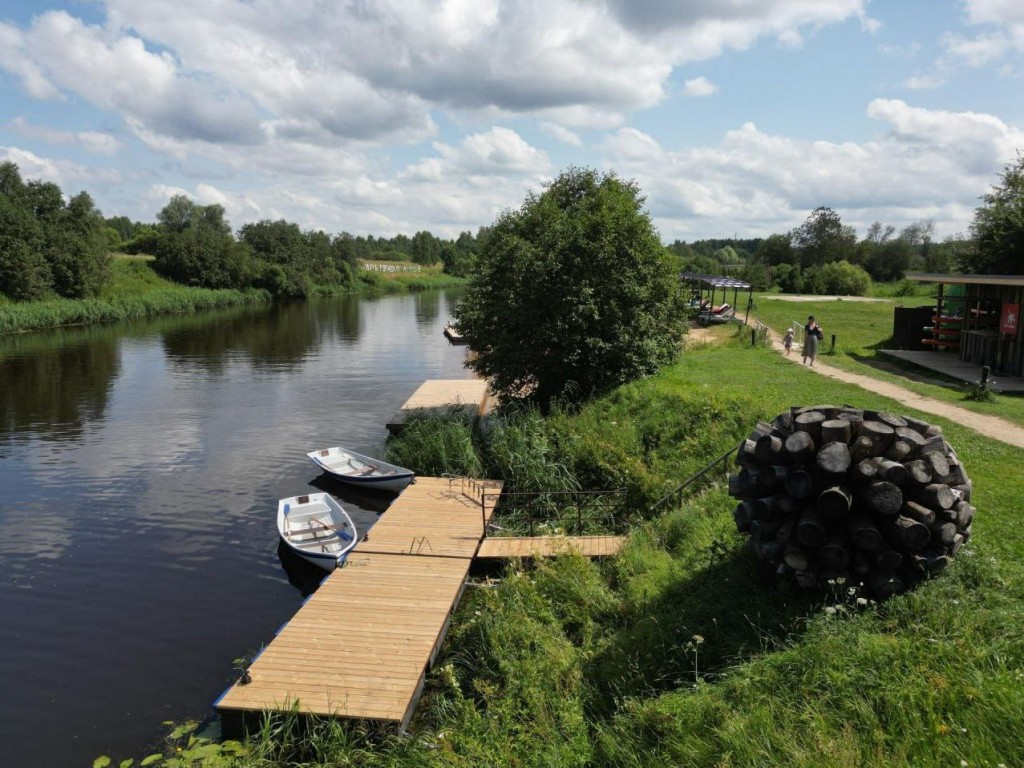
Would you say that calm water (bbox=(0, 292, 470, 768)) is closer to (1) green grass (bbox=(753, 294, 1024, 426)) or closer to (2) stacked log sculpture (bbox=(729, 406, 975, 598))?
(2) stacked log sculpture (bbox=(729, 406, 975, 598))

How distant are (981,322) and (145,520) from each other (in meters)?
26.4

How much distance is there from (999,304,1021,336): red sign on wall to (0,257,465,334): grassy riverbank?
192 ft

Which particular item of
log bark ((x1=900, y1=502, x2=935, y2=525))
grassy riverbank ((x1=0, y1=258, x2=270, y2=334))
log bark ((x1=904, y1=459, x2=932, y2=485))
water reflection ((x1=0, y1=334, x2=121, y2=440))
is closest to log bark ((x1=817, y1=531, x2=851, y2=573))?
log bark ((x1=900, y1=502, x2=935, y2=525))

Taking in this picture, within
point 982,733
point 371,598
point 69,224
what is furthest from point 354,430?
point 69,224

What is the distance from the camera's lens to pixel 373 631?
1100cm

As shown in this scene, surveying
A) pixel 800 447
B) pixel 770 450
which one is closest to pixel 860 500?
pixel 800 447

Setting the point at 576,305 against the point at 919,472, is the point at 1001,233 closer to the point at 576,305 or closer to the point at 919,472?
the point at 576,305

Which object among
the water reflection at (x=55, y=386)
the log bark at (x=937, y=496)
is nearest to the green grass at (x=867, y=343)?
the log bark at (x=937, y=496)

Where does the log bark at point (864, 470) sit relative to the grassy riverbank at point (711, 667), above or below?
above

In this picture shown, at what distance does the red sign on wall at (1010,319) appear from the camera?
68.7 ft

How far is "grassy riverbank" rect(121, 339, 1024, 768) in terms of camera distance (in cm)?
594

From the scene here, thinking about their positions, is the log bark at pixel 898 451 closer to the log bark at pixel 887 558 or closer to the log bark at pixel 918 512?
the log bark at pixel 918 512

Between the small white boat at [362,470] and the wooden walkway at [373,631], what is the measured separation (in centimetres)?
315

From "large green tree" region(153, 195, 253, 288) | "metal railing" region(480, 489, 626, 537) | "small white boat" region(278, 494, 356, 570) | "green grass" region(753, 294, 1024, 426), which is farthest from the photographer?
"large green tree" region(153, 195, 253, 288)
